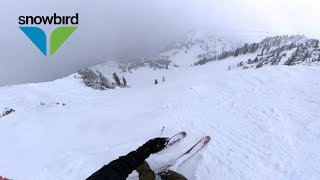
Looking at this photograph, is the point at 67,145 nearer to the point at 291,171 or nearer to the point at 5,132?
the point at 5,132

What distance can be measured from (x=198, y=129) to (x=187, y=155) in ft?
8.48

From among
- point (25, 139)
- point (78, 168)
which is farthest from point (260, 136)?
point (25, 139)

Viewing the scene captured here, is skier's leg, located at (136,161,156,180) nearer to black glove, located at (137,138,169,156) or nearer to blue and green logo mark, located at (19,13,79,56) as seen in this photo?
black glove, located at (137,138,169,156)

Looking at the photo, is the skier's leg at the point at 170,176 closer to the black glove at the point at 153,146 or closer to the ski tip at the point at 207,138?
the black glove at the point at 153,146

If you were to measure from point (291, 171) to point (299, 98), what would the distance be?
679 cm

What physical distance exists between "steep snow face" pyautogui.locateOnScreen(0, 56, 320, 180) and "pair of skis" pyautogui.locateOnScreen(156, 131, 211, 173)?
22 centimetres

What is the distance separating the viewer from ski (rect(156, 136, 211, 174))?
28.7ft

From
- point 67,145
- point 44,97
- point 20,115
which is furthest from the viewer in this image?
point 44,97

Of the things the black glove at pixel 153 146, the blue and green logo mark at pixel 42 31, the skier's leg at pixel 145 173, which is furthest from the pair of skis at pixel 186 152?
the blue and green logo mark at pixel 42 31

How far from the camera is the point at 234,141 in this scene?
10.4 metres

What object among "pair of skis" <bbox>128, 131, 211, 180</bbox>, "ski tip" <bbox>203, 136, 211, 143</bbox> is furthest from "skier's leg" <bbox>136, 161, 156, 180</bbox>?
"ski tip" <bbox>203, 136, 211, 143</bbox>

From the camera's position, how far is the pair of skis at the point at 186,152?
8828mm

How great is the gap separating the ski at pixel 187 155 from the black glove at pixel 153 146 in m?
0.78

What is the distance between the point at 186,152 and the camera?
31.5 feet
